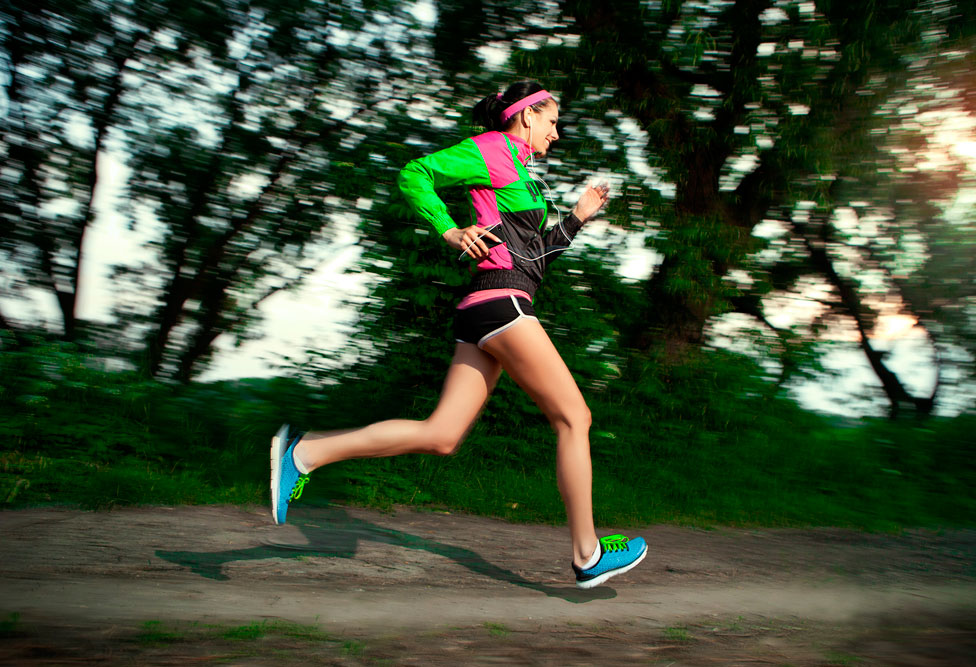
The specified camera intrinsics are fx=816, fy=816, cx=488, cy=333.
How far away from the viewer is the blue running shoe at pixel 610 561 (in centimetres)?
308

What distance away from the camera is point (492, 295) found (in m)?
3.11

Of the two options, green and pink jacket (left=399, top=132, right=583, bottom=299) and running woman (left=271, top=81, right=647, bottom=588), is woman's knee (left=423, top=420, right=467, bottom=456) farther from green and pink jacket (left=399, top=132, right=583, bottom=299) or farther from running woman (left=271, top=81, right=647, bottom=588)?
green and pink jacket (left=399, top=132, right=583, bottom=299)

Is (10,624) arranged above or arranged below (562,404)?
below

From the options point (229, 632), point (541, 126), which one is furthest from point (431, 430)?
point (541, 126)

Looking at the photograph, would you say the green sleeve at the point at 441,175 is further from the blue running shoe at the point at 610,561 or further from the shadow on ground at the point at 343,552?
the shadow on ground at the point at 343,552

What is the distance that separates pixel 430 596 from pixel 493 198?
1552 mm

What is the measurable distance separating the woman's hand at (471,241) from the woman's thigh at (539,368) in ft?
1.00

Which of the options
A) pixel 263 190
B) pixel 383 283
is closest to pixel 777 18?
pixel 383 283

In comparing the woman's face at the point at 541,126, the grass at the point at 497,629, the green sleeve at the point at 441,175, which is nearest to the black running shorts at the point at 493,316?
the green sleeve at the point at 441,175

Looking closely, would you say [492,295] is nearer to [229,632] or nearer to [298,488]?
[298,488]

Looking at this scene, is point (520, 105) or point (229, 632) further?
point (520, 105)

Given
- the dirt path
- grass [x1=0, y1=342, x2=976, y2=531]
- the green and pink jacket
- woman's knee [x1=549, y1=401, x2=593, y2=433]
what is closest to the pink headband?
the green and pink jacket

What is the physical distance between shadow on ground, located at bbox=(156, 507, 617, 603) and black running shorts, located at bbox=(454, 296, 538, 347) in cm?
106

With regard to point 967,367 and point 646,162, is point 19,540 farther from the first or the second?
point 967,367
